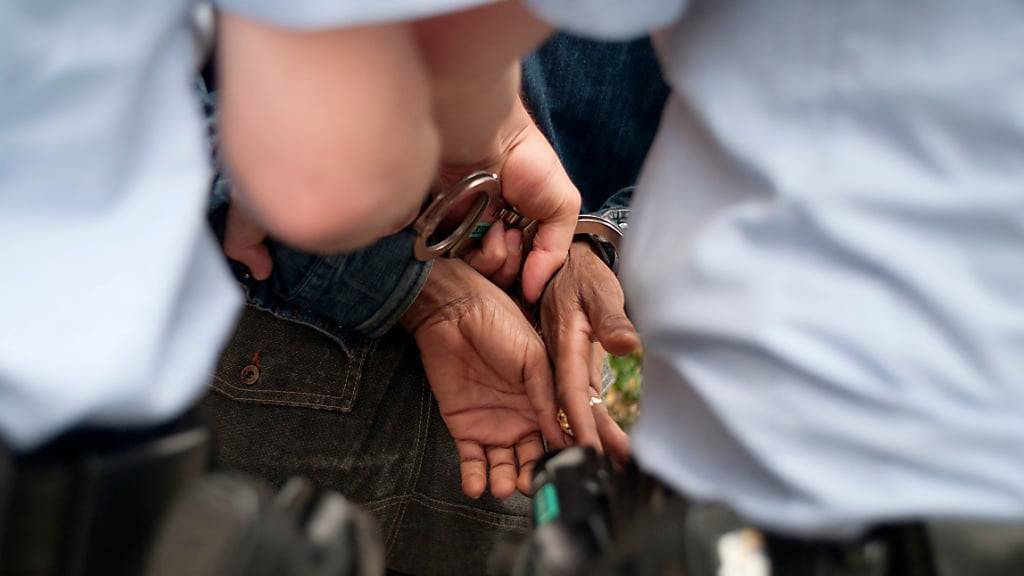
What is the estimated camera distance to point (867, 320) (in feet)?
1.30

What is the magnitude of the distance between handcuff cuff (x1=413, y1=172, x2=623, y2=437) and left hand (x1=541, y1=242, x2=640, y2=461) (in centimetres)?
3

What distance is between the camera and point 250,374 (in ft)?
3.05

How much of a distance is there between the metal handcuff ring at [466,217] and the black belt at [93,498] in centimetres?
46

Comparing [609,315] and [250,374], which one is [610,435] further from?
[250,374]

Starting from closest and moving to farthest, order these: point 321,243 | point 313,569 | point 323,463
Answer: point 313,569
point 321,243
point 323,463

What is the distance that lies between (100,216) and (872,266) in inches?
15.3

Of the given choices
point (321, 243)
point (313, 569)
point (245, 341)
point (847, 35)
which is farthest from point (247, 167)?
point (245, 341)

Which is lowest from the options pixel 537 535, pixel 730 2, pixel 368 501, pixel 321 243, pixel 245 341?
pixel 368 501

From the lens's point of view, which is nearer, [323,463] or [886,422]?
[886,422]

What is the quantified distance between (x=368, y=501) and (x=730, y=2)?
0.71 m

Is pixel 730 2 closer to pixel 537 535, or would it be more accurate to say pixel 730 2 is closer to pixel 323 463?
pixel 537 535

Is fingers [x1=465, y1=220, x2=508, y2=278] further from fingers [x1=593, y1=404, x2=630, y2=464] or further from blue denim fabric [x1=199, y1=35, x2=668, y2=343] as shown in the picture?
fingers [x1=593, y1=404, x2=630, y2=464]

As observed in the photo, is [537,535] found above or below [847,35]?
below

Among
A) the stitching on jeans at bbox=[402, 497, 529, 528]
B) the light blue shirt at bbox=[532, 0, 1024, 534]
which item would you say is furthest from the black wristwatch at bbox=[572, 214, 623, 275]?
the light blue shirt at bbox=[532, 0, 1024, 534]
